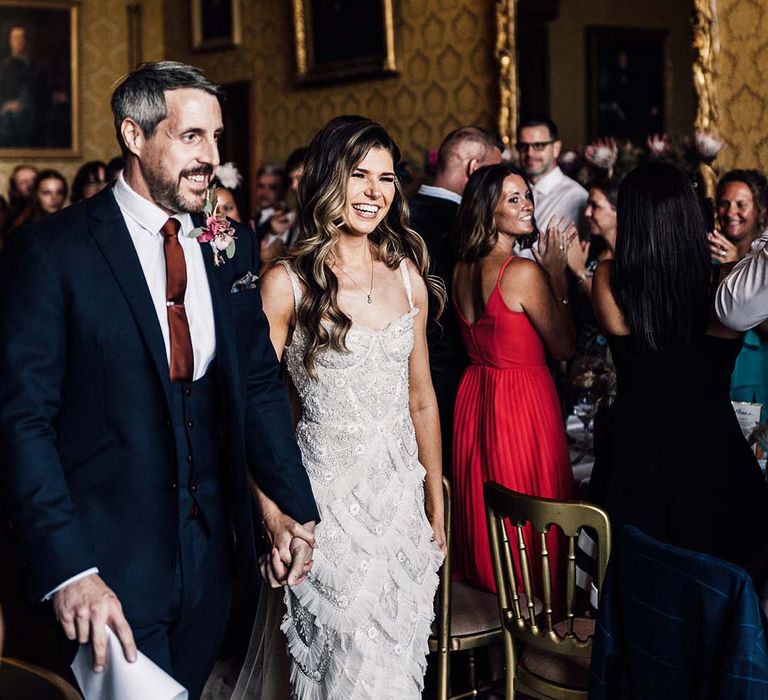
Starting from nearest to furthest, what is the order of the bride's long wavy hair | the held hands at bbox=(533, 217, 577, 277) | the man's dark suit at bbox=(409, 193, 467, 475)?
the bride's long wavy hair, the held hands at bbox=(533, 217, 577, 277), the man's dark suit at bbox=(409, 193, 467, 475)

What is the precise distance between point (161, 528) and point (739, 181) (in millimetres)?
3602

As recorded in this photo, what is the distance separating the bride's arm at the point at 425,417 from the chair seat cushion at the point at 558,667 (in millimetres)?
379

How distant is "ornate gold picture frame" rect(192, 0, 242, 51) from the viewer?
9562 millimetres

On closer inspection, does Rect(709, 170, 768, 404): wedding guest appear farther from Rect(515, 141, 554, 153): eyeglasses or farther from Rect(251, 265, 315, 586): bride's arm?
Rect(251, 265, 315, 586): bride's arm

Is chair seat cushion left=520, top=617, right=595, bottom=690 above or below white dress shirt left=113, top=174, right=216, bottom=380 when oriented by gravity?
below

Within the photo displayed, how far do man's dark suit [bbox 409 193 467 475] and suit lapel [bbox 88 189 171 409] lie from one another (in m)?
2.05

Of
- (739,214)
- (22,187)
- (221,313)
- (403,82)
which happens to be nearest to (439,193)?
(739,214)

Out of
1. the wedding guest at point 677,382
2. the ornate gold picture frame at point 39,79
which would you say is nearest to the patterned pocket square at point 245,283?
the wedding guest at point 677,382

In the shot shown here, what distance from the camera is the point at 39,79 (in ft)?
35.8

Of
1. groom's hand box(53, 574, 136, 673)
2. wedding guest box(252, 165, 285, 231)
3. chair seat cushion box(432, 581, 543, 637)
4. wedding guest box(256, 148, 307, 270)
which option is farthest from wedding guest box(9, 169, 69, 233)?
groom's hand box(53, 574, 136, 673)

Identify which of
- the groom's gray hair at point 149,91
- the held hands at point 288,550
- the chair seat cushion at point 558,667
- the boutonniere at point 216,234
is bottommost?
the chair seat cushion at point 558,667

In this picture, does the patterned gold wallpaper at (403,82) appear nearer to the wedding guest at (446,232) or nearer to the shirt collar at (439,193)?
the wedding guest at (446,232)

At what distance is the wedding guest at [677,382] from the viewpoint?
315cm

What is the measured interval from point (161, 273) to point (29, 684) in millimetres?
849
